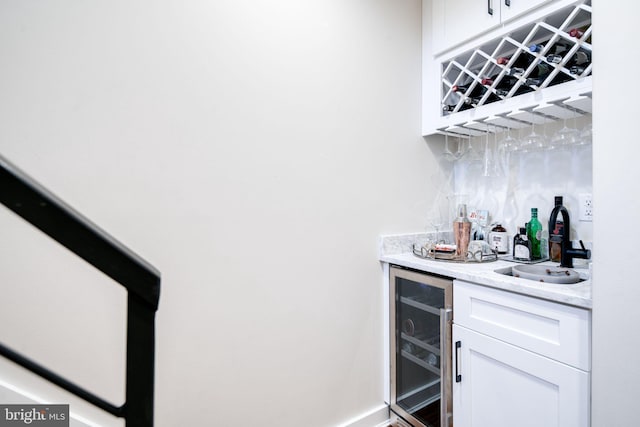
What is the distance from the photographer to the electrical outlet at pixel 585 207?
1520mm

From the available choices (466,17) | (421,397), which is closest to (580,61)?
(466,17)

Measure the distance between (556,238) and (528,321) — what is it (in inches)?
25.1

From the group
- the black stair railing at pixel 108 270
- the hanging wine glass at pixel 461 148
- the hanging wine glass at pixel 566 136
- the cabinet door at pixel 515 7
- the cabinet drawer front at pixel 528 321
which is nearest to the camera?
the black stair railing at pixel 108 270

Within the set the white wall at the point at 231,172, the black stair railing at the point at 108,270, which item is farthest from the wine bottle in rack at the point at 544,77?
the black stair railing at the point at 108,270

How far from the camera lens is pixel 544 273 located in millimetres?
1383

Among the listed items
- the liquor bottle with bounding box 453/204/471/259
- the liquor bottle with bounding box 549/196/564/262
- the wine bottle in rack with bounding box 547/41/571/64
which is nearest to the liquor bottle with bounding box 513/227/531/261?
the liquor bottle with bounding box 549/196/564/262

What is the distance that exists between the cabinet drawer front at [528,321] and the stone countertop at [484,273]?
3cm

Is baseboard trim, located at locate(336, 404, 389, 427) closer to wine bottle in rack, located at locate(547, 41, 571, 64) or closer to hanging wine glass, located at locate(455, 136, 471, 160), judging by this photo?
hanging wine glass, located at locate(455, 136, 471, 160)

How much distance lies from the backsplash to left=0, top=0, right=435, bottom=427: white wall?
0.39 meters

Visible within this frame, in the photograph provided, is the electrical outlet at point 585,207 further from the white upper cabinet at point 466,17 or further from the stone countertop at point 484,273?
the white upper cabinet at point 466,17

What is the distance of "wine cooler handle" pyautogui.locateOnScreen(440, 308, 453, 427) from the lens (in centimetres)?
141

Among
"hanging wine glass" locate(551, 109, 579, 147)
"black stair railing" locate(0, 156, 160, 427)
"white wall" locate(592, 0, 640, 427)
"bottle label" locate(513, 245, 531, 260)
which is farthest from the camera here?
"bottle label" locate(513, 245, 531, 260)

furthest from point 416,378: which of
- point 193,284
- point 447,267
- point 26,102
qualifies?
point 26,102

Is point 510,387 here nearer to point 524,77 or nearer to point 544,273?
point 544,273
